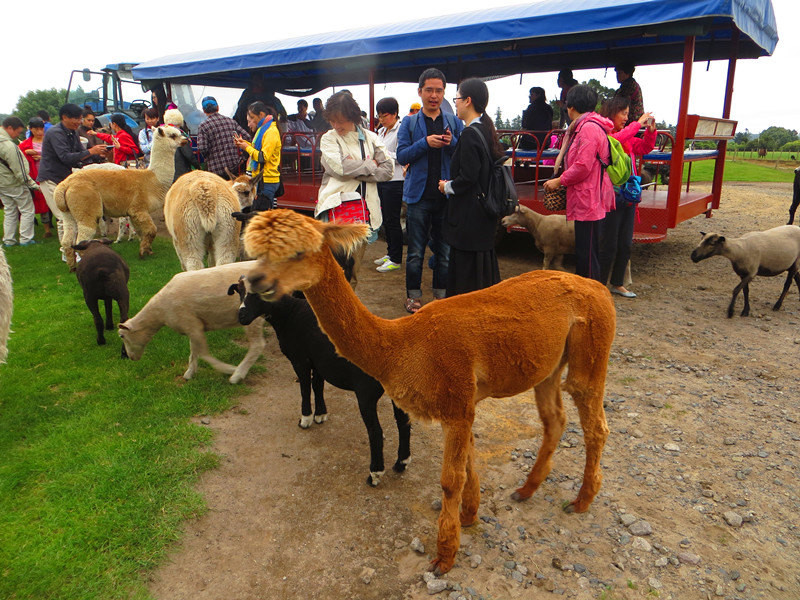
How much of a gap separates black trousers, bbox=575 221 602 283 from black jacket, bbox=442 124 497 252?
4.01ft

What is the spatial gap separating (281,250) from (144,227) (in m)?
7.13

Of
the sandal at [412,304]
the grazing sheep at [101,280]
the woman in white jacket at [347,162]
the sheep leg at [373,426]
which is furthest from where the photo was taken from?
the sandal at [412,304]

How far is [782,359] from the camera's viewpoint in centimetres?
479

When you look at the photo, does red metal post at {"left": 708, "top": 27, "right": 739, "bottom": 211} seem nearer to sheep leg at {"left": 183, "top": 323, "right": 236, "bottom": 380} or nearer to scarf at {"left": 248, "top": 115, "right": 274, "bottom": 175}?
scarf at {"left": 248, "top": 115, "right": 274, "bottom": 175}

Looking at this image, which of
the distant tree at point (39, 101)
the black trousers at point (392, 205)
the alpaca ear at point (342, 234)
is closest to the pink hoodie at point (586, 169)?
the black trousers at point (392, 205)

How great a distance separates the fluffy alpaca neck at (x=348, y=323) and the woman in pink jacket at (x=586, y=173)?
3.16m

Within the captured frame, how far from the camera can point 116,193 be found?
7469 millimetres

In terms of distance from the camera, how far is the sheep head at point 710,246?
5.92 meters

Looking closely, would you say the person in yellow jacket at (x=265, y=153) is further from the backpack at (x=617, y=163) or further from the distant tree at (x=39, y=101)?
the distant tree at (x=39, y=101)

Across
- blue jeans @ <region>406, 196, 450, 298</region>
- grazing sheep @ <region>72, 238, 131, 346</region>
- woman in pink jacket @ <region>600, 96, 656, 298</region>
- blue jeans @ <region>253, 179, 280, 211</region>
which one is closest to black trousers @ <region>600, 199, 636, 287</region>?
woman in pink jacket @ <region>600, 96, 656, 298</region>

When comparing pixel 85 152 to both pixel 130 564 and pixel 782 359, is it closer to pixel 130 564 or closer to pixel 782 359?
pixel 130 564

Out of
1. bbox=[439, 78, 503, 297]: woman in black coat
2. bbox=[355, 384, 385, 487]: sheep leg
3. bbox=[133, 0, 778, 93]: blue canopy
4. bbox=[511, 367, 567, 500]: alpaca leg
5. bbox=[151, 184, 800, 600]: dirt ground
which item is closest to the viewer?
bbox=[151, 184, 800, 600]: dirt ground

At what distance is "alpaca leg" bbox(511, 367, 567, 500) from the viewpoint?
2830 mm

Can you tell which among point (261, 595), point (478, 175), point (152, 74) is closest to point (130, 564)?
point (261, 595)
